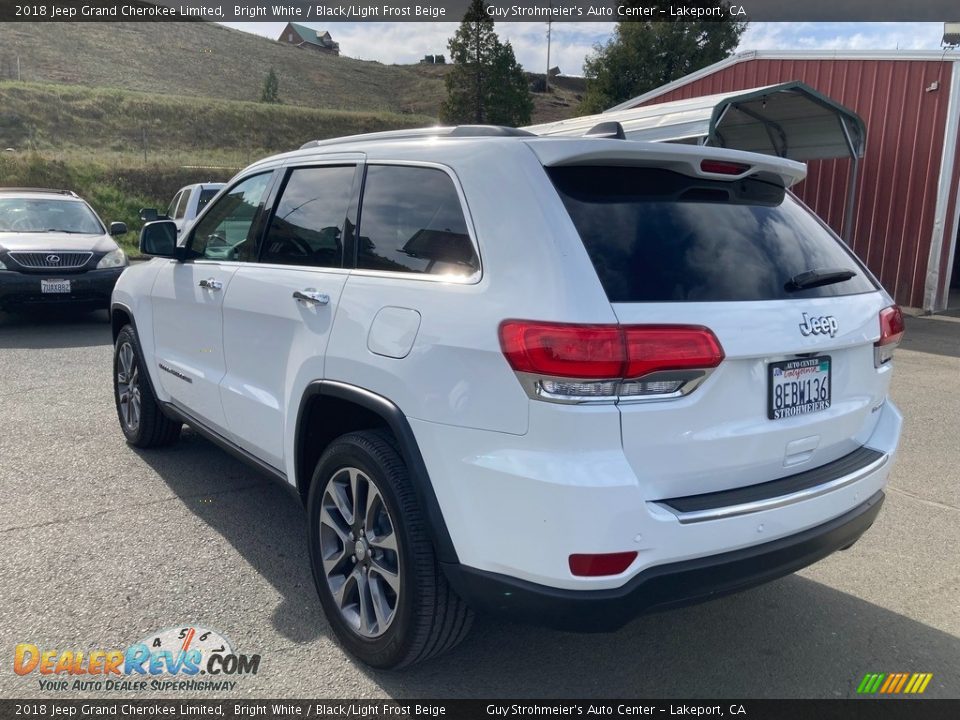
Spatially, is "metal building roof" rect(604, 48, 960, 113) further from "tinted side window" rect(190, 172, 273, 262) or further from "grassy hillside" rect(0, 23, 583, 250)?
"grassy hillside" rect(0, 23, 583, 250)

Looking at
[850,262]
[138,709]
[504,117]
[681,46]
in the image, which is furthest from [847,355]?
[504,117]

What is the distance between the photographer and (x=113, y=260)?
33.1 ft

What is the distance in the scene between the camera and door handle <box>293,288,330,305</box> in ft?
9.88

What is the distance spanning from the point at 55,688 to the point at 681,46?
40.5 meters

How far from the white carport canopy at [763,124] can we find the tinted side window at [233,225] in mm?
6776

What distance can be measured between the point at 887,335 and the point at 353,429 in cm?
206

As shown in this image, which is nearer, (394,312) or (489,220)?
(489,220)

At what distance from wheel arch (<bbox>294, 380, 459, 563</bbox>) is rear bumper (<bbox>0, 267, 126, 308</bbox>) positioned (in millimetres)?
7059

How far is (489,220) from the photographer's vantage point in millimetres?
2492

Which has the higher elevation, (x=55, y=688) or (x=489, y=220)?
(x=489, y=220)

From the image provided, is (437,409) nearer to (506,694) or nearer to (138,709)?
(506,694)

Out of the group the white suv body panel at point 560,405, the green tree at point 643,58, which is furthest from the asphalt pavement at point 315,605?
the green tree at point 643,58

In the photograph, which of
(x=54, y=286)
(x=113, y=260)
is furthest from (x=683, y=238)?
(x=113, y=260)

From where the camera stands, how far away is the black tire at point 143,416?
4930 millimetres
